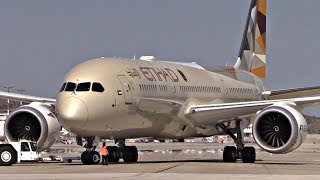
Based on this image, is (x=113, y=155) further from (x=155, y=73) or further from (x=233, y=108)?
(x=233, y=108)

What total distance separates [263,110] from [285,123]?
43.0 inches

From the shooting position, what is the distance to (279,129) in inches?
1474

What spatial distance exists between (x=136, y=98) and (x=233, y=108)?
4.83m

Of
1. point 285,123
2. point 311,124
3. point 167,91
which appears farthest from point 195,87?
point 311,124

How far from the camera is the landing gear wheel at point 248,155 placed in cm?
4003

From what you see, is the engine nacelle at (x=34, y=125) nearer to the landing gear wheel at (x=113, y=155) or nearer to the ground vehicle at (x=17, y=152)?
the ground vehicle at (x=17, y=152)

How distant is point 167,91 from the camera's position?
128ft

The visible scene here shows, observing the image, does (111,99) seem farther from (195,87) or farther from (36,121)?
(195,87)

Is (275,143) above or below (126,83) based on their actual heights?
below

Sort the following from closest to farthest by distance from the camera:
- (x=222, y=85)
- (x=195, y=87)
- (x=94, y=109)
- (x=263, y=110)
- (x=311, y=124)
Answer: (x=94, y=109), (x=263, y=110), (x=195, y=87), (x=222, y=85), (x=311, y=124)

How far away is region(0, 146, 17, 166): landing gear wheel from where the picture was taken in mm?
36344

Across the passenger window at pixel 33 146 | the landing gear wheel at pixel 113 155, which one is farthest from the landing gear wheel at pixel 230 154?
the passenger window at pixel 33 146

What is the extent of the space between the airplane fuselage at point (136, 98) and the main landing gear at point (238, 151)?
1.03 meters

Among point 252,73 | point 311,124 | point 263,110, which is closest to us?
point 263,110
